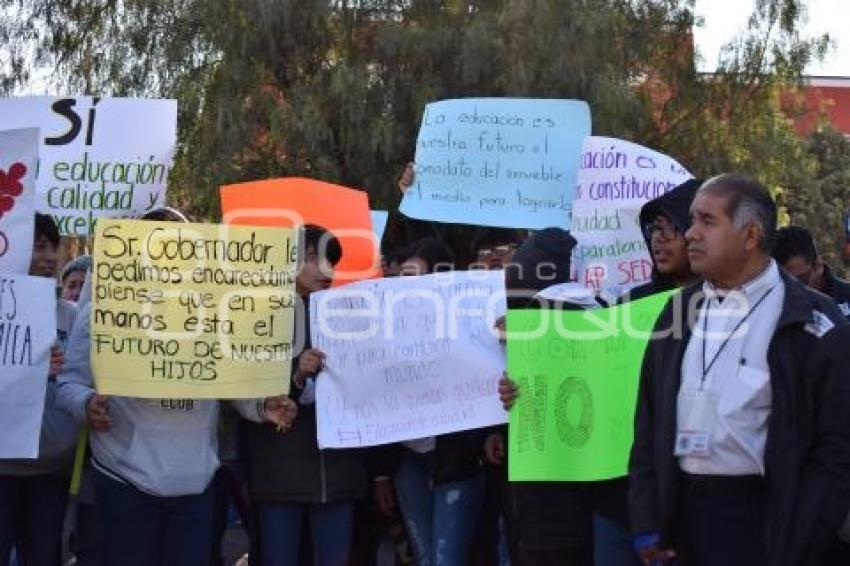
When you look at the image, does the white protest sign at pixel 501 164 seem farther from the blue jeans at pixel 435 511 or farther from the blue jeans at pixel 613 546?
the blue jeans at pixel 613 546

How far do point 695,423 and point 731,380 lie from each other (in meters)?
0.18

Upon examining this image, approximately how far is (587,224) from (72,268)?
2.76 meters

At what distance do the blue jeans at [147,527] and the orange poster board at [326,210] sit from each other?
1.71m

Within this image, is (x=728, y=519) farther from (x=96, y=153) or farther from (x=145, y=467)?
(x=96, y=153)

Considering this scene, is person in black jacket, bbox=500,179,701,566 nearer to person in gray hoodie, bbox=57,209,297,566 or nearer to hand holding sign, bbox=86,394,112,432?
person in gray hoodie, bbox=57,209,297,566

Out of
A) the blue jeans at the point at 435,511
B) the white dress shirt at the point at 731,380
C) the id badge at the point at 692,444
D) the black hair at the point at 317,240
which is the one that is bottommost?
the blue jeans at the point at 435,511

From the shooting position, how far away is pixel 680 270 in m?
4.71

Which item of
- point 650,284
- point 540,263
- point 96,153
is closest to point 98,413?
point 96,153

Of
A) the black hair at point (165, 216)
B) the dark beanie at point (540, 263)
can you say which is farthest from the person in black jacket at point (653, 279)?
the black hair at point (165, 216)

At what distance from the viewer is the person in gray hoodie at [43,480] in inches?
197

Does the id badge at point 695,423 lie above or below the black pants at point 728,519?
above

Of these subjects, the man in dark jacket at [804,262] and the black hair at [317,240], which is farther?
the man in dark jacket at [804,262]

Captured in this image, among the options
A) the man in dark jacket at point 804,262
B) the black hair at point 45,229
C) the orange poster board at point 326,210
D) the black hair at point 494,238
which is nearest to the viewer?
the black hair at point 45,229

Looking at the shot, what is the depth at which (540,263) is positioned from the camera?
501cm
